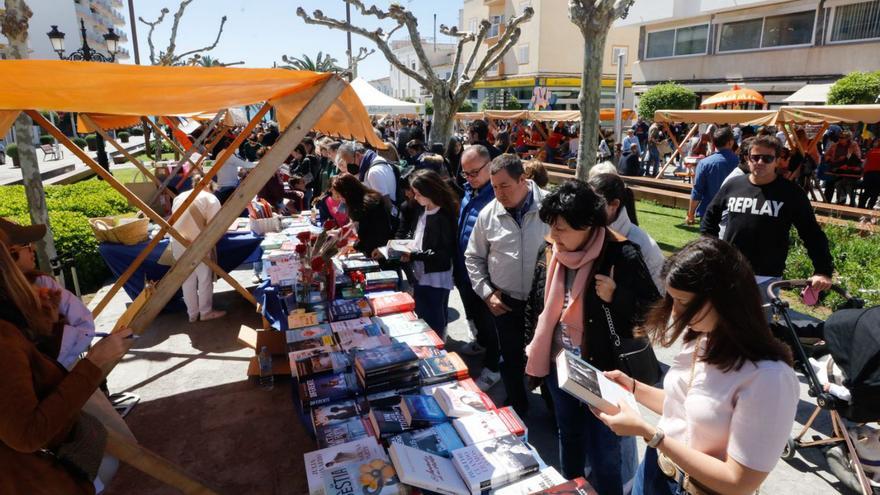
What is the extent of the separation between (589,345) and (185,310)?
5.37 m

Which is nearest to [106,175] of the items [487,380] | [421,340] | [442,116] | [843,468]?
[421,340]

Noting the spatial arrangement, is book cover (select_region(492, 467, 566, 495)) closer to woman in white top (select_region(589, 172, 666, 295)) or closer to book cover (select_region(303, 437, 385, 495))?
book cover (select_region(303, 437, 385, 495))

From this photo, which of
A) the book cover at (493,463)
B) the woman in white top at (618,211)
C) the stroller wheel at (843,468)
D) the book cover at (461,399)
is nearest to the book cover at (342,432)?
the book cover at (461,399)

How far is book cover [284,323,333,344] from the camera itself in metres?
3.25

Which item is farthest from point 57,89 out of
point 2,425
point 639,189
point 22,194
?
point 639,189

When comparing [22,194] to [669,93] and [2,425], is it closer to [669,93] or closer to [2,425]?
[2,425]

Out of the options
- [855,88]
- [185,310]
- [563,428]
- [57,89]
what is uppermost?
[855,88]

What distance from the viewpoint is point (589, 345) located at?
8.07ft

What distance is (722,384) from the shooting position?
5.19 feet

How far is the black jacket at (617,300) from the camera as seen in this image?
234cm

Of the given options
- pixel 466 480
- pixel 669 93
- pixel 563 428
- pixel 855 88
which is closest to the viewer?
pixel 466 480

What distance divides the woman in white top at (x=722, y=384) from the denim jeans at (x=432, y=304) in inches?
109

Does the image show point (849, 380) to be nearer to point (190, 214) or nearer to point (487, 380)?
point (487, 380)

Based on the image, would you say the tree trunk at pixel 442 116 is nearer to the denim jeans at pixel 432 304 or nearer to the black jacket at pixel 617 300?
the denim jeans at pixel 432 304
